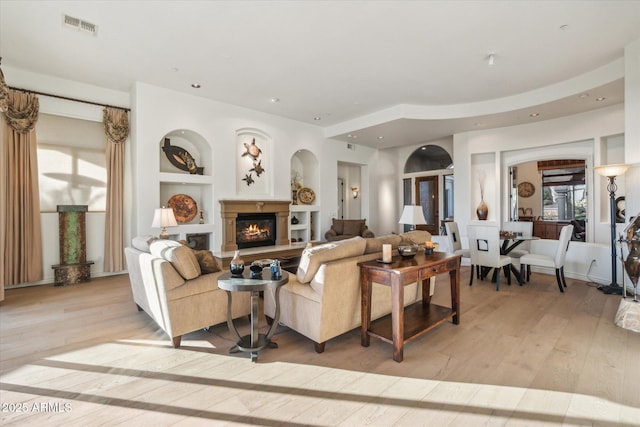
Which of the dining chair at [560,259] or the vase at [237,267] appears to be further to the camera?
the dining chair at [560,259]

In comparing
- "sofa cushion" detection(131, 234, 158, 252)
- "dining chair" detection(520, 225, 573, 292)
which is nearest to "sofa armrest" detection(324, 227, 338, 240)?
"dining chair" detection(520, 225, 573, 292)

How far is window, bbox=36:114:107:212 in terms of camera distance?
490 cm

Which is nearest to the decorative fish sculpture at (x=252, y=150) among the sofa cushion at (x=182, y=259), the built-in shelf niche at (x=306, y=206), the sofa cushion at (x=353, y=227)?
the built-in shelf niche at (x=306, y=206)

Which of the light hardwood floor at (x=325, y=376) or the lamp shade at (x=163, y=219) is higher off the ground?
the lamp shade at (x=163, y=219)

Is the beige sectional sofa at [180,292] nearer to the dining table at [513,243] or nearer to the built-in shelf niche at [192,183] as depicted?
the built-in shelf niche at [192,183]

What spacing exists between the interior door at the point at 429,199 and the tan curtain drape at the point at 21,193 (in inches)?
337

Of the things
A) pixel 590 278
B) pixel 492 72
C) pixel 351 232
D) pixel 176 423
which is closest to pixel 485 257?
pixel 590 278

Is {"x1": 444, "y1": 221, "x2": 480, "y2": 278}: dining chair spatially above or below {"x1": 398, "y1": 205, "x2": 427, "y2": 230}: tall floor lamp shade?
below

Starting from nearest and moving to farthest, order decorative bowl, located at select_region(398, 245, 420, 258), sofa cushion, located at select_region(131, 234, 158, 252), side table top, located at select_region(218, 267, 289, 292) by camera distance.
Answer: side table top, located at select_region(218, 267, 289, 292), decorative bowl, located at select_region(398, 245, 420, 258), sofa cushion, located at select_region(131, 234, 158, 252)

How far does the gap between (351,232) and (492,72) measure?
429 cm

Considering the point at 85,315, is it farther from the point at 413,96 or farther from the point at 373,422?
the point at 413,96

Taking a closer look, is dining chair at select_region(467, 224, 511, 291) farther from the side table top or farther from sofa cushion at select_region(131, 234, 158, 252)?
sofa cushion at select_region(131, 234, 158, 252)

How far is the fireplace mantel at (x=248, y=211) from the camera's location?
575 cm

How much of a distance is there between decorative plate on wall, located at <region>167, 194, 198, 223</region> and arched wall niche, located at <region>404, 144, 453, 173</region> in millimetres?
6382
